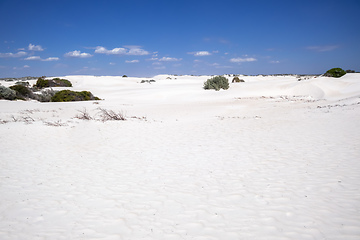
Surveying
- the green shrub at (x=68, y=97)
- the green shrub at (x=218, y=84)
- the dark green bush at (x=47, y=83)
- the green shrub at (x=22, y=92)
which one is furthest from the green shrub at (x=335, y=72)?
the dark green bush at (x=47, y=83)

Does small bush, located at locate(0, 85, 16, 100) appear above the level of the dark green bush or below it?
below

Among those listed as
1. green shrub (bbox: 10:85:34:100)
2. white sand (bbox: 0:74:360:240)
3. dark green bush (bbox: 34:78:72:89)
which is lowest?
white sand (bbox: 0:74:360:240)

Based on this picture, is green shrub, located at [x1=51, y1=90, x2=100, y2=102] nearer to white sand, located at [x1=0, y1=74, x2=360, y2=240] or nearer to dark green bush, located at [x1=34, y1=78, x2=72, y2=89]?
white sand, located at [x1=0, y1=74, x2=360, y2=240]

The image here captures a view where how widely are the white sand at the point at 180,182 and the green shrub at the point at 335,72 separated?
3339 centimetres

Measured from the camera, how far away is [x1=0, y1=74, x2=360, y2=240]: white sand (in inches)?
142

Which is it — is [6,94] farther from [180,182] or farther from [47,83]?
[180,182]

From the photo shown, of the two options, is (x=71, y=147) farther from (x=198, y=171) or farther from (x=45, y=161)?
(x=198, y=171)

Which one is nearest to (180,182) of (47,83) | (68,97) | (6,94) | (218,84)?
(68,97)

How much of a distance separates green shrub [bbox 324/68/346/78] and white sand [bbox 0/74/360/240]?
33.4 meters

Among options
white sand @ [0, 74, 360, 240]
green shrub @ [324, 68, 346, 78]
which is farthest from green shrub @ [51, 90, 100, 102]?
green shrub @ [324, 68, 346, 78]

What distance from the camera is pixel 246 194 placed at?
185 inches

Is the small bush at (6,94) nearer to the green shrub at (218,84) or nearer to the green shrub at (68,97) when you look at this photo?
the green shrub at (68,97)

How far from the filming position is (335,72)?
38.9 metres

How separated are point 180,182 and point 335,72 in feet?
142
